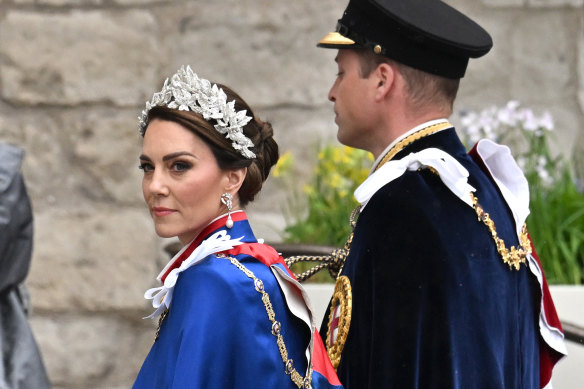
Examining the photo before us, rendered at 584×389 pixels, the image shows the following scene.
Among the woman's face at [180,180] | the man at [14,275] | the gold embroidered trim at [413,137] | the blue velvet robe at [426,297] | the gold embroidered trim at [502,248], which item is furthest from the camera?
the man at [14,275]

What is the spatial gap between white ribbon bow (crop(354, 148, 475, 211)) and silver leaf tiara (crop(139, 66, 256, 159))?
1.12 ft

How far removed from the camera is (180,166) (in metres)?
2.06

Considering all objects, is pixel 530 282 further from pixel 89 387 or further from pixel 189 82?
pixel 89 387

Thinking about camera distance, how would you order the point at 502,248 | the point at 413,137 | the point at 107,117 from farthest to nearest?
the point at 107,117
the point at 413,137
the point at 502,248

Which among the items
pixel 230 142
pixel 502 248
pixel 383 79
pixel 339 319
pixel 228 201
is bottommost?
pixel 339 319

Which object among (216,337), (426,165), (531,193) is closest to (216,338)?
(216,337)

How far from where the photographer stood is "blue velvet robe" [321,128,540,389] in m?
2.27

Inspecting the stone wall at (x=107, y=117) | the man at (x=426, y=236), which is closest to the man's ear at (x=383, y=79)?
the man at (x=426, y=236)

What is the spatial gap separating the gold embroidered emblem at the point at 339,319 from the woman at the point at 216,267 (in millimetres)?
205

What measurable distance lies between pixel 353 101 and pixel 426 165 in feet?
0.93

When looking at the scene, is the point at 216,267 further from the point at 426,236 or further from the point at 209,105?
the point at 426,236

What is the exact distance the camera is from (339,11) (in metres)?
4.69

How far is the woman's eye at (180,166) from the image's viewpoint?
2.05 metres

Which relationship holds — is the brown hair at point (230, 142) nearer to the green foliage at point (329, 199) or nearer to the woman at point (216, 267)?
the woman at point (216, 267)
